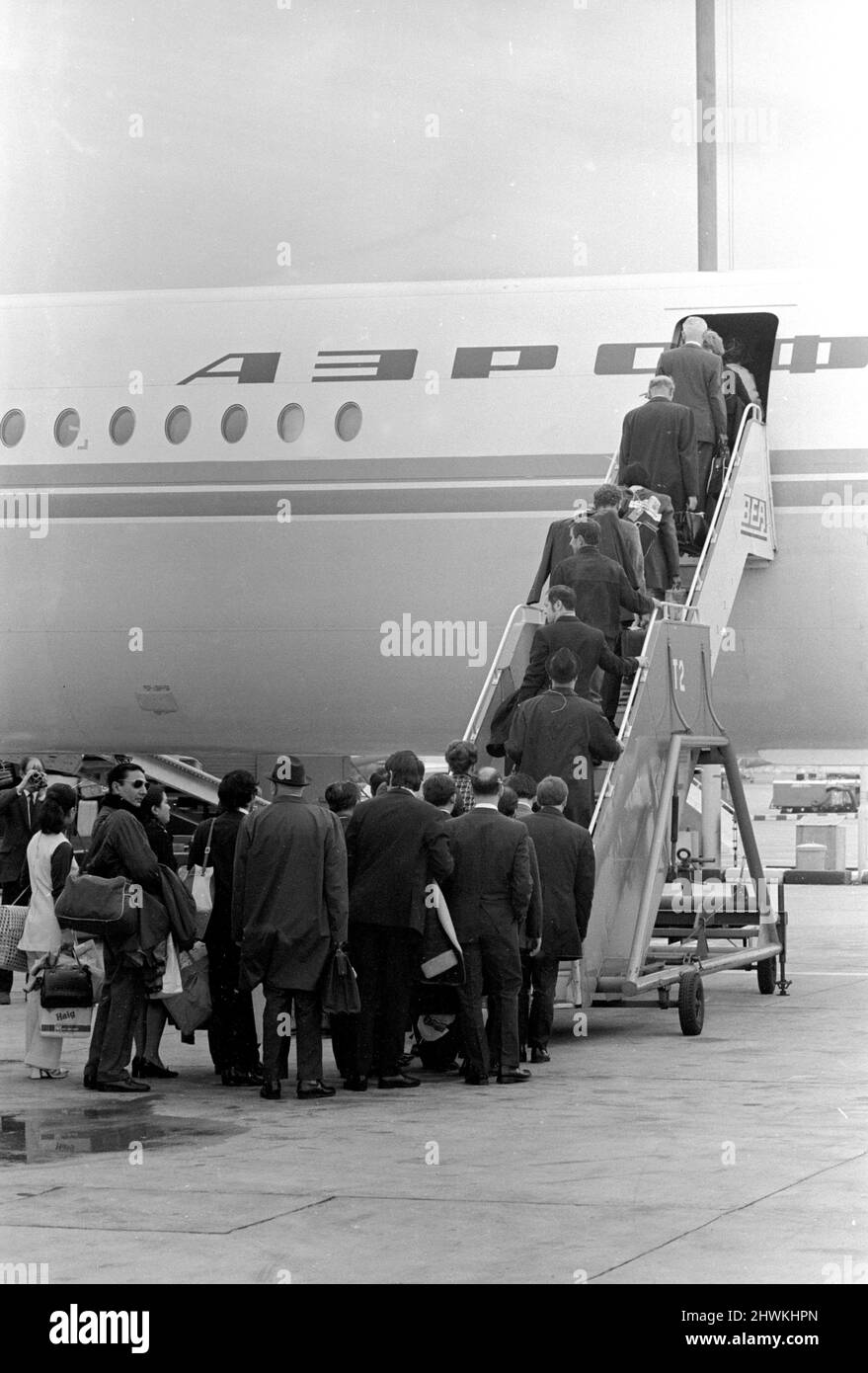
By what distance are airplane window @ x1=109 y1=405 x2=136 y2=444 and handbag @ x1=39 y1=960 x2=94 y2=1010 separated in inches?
283

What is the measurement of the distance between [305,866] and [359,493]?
6.71 meters

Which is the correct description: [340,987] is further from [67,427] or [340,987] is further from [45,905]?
[67,427]

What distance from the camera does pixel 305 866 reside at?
882cm

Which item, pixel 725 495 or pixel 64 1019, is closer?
pixel 64 1019

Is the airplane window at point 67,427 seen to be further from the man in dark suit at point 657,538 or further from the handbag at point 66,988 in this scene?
the handbag at point 66,988

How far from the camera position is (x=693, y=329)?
13211 millimetres

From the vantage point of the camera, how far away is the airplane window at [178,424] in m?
15.6

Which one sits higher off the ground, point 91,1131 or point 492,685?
point 492,685

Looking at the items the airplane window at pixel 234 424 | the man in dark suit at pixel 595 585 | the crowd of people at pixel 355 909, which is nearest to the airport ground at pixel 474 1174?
the crowd of people at pixel 355 909

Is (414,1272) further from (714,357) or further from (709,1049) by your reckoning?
(714,357)

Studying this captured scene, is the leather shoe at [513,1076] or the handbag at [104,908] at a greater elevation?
the handbag at [104,908]

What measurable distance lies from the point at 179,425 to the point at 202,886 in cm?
683

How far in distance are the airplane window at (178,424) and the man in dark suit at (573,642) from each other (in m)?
5.44

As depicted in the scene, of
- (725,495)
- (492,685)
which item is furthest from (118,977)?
(725,495)
